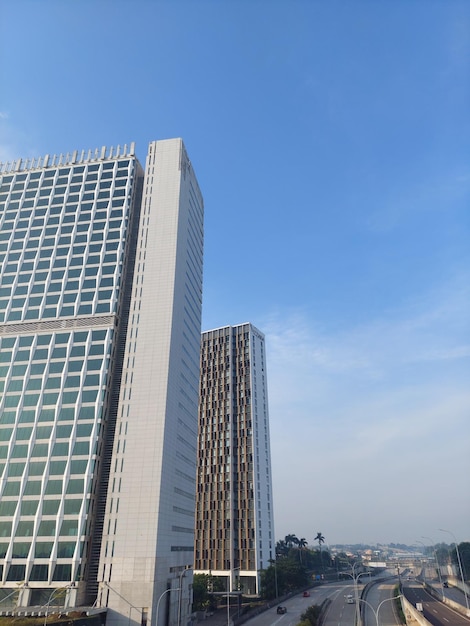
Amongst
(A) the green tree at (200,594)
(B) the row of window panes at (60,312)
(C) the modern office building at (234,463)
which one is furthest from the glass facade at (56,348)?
(C) the modern office building at (234,463)

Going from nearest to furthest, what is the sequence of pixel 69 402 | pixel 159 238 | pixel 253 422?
1. pixel 69 402
2. pixel 159 238
3. pixel 253 422

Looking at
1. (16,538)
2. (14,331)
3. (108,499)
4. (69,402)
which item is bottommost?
(16,538)

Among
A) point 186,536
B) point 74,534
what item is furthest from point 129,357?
point 186,536

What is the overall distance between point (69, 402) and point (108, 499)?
721 inches

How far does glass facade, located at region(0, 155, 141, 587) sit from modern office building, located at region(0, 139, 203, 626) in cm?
23

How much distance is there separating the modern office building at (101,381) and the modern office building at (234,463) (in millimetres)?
51330

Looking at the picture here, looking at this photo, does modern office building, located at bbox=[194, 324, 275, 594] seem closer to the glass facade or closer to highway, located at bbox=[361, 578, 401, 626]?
highway, located at bbox=[361, 578, 401, 626]

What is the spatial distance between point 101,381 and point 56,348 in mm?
12084

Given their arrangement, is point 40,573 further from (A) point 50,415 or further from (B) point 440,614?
(B) point 440,614

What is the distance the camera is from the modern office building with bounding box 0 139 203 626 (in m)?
67.4

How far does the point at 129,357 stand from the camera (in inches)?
3248

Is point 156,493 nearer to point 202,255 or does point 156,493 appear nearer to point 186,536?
point 186,536

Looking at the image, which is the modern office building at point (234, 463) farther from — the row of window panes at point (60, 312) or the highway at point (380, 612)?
the row of window panes at point (60, 312)

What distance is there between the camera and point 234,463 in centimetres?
14288
